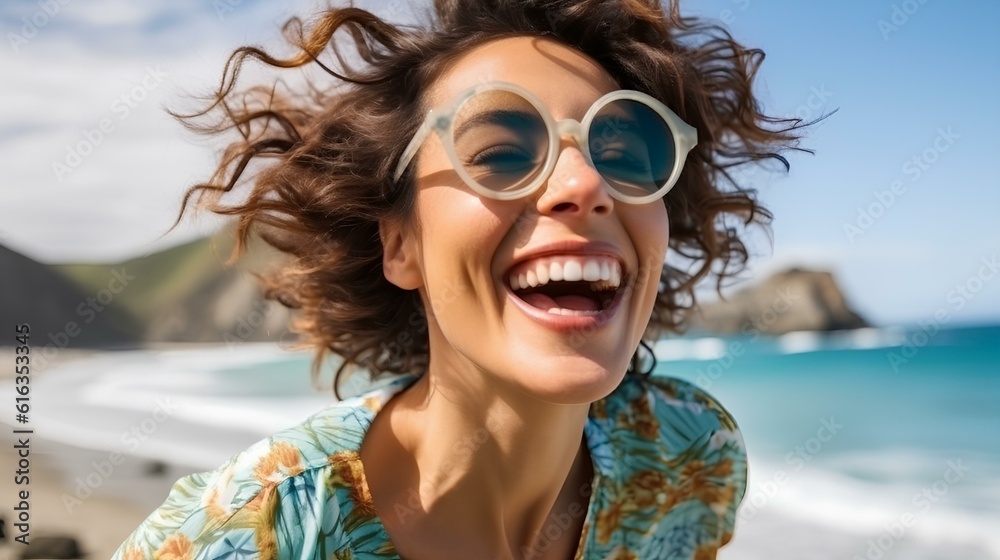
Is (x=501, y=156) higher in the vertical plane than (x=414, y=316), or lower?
higher

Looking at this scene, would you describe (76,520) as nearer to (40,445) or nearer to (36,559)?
(36,559)

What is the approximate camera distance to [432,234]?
8.89ft

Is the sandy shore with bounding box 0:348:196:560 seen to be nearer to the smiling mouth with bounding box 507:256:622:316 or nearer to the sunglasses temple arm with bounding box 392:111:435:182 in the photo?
the sunglasses temple arm with bounding box 392:111:435:182

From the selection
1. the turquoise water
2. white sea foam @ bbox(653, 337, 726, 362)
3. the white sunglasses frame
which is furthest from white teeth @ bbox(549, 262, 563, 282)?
white sea foam @ bbox(653, 337, 726, 362)

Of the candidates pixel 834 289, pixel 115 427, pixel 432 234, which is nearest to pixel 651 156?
pixel 432 234

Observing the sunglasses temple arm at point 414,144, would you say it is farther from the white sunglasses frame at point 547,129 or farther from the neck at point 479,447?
the neck at point 479,447

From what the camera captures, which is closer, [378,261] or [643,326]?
[643,326]

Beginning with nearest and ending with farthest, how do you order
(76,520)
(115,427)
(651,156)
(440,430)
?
(651,156) → (440,430) → (76,520) → (115,427)

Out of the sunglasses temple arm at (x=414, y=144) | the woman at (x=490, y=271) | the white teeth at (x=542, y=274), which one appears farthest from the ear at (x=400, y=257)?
the white teeth at (x=542, y=274)

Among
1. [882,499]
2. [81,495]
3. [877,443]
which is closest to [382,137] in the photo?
[81,495]

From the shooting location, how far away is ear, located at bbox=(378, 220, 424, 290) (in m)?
2.97

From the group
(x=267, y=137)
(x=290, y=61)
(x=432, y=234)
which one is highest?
(x=290, y=61)

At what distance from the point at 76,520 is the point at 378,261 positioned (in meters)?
4.16

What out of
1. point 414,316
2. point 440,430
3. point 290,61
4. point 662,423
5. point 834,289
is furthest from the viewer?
point 834,289
